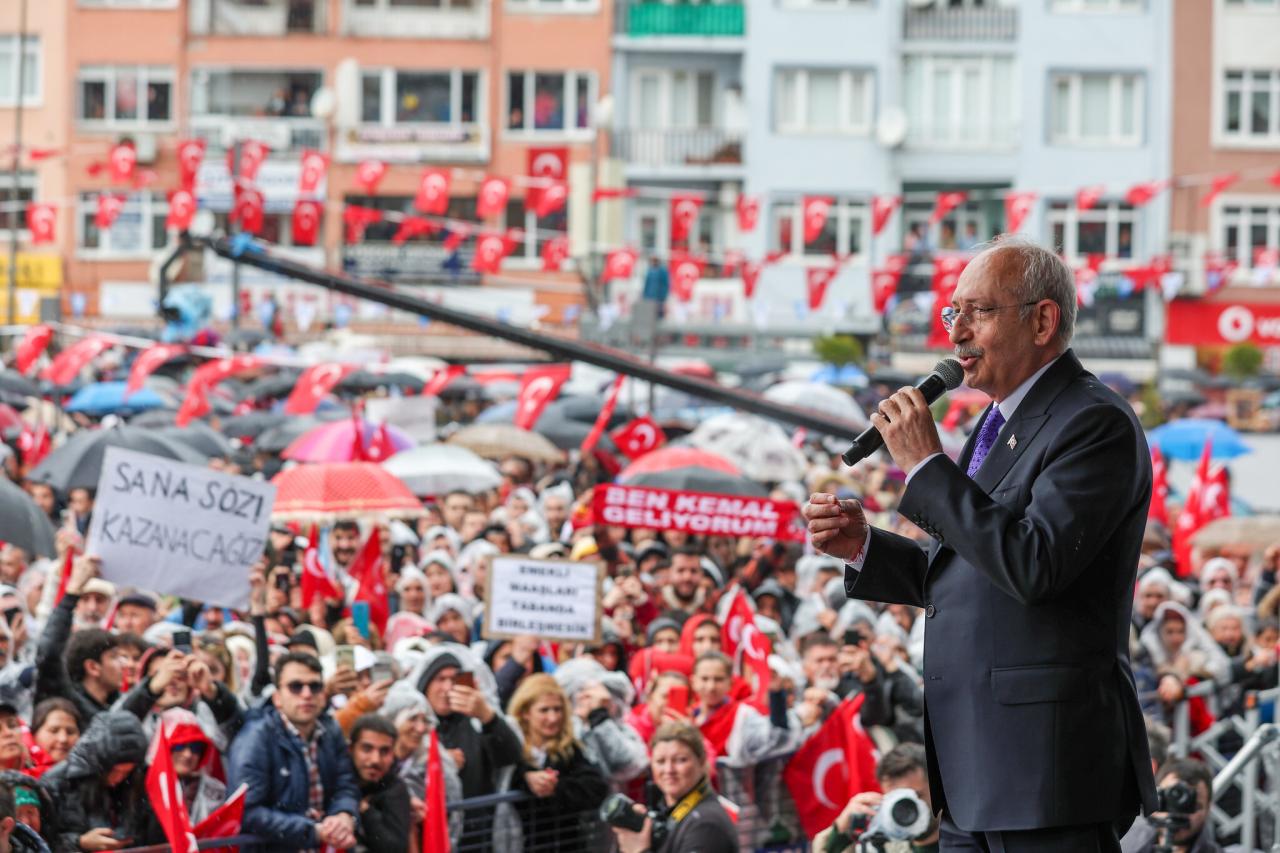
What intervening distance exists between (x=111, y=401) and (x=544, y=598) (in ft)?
51.6

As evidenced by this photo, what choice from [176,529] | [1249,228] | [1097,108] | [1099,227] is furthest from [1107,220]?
[176,529]

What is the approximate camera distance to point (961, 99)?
1977 inches

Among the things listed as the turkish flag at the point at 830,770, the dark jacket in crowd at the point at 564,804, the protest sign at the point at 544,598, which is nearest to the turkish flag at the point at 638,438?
the protest sign at the point at 544,598

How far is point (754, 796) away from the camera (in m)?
9.91

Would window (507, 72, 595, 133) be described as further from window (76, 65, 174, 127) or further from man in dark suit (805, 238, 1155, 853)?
man in dark suit (805, 238, 1155, 853)

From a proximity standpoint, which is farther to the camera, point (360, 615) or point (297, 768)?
point (360, 615)

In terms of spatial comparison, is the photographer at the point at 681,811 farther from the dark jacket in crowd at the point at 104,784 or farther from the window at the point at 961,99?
the window at the point at 961,99

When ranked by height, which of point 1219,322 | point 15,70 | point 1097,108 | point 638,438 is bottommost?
point 638,438

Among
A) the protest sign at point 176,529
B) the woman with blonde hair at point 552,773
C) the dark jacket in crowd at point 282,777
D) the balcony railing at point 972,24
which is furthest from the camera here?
the balcony railing at point 972,24

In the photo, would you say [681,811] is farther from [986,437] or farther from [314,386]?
[314,386]

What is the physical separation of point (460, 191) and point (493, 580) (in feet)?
127

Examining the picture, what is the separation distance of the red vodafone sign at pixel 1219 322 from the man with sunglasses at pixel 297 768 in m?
42.7

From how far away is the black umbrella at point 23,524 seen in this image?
10742 millimetres

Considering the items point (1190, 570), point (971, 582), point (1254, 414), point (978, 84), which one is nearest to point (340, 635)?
point (971, 582)
